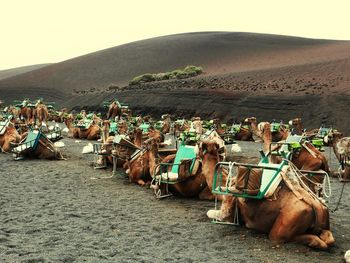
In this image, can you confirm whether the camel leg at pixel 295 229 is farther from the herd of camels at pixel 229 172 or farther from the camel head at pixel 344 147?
the camel head at pixel 344 147

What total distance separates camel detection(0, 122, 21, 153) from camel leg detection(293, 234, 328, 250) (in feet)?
49.7

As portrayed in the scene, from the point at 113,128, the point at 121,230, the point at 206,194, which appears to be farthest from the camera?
the point at 113,128

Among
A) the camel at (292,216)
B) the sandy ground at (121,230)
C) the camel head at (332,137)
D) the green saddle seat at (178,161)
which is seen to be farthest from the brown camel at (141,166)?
the camel head at (332,137)

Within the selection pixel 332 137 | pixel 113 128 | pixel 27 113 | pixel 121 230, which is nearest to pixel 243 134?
pixel 113 128

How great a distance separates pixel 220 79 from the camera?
2456 inches

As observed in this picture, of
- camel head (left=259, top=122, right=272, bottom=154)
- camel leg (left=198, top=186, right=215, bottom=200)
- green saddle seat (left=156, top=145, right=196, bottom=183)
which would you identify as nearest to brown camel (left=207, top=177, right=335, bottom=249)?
camel leg (left=198, top=186, right=215, bottom=200)

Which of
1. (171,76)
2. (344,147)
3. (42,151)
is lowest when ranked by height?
(42,151)

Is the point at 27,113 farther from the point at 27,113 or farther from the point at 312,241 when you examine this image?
the point at 312,241

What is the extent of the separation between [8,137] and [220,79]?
4410 centimetres

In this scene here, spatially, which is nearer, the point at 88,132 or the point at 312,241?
the point at 312,241

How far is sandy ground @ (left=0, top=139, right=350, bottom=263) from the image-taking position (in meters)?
7.14

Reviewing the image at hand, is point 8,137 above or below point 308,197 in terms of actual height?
below

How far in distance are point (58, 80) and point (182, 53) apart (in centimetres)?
2647

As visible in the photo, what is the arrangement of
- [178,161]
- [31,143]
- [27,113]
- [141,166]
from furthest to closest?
[27,113]
[31,143]
[141,166]
[178,161]
